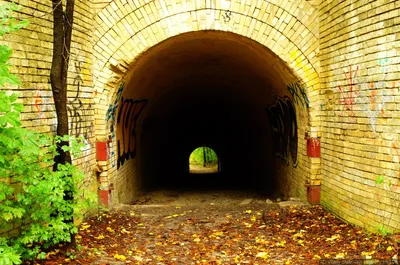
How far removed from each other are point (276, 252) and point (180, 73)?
6609 millimetres

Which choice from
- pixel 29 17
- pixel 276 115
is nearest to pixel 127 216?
pixel 29 17

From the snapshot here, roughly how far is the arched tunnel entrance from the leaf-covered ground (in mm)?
1926

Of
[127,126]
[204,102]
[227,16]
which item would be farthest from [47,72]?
[204,102]

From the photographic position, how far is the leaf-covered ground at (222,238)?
5102mm

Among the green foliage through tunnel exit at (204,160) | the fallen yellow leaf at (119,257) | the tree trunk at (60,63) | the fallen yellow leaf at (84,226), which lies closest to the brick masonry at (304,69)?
the tree trunk at (60,63)

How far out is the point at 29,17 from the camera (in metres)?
5.27

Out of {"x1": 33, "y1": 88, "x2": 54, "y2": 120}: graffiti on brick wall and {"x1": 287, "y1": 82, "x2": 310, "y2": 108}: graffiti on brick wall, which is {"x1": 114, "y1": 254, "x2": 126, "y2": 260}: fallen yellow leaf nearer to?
{"x1": 33, "y1": 88, "x2": 54, "y2": 120}: graffiti on brick wall

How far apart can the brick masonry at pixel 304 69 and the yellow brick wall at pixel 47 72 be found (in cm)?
2

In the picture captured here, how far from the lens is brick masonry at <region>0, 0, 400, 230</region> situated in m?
5.42

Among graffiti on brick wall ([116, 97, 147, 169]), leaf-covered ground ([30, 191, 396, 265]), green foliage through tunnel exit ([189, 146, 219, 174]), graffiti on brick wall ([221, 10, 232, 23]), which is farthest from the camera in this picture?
green foliage through tunnel exit ([189, 146, 219, 174])

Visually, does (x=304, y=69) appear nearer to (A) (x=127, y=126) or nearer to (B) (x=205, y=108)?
(A) (x=127, y=126)

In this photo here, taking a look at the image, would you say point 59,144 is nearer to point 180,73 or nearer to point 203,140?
point 180,73

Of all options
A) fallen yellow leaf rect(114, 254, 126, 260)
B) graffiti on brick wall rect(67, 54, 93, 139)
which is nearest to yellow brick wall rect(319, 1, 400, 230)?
fallen yellow leaf rect(114, 254, 126, 260)

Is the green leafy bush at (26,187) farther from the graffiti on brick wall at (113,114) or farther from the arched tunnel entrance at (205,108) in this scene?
the arched tunnel entrance at (205,108)
